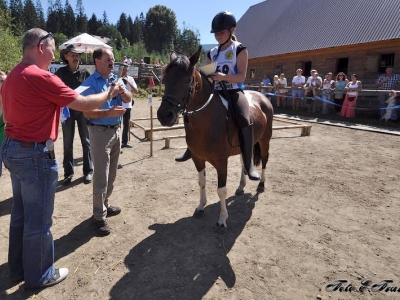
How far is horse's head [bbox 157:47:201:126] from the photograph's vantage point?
307cm

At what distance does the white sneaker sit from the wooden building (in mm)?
17160

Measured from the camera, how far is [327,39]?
18.1 meters

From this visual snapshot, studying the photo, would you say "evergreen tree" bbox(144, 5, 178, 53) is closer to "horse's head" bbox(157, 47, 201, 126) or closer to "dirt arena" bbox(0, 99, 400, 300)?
"dirt arena" bbox(0, 99, 400, 300)

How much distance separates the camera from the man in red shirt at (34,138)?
233 centimetres

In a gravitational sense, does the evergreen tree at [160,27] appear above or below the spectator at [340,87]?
above

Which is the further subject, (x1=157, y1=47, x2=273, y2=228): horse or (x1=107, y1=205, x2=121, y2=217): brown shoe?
(x1=107, y1=205, x2=121, y2=217): brown shoe

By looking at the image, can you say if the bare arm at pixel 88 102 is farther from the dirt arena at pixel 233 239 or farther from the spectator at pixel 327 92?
the spectator at pixel 327 92

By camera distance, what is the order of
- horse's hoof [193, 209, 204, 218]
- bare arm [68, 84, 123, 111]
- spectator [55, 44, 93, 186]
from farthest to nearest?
spectator [55, 44, 93, 186] → horse's hoof [193, 209, 204, 218] → bare arm [68, 84, 123, 111]

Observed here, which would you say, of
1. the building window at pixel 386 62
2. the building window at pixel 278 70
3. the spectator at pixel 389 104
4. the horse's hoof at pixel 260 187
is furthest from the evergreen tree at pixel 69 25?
the horse's hoof at pixel 260 187

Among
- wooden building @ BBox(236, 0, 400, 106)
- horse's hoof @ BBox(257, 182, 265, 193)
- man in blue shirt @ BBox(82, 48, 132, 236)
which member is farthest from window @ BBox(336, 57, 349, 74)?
man in blue shirt @ BBox(82, 48, 132, 236)

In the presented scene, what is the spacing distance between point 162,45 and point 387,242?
83.3 m

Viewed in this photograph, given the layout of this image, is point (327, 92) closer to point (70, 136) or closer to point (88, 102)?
point (70, 136)

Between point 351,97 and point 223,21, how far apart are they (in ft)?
40.6

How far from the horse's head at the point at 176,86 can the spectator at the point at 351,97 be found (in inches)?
497
